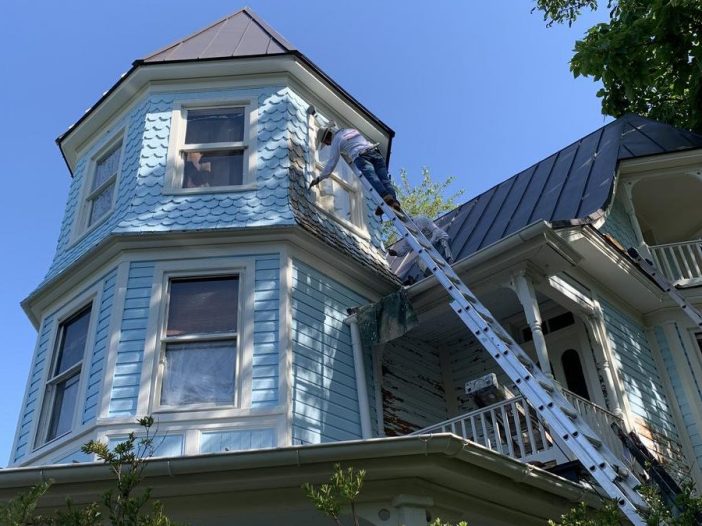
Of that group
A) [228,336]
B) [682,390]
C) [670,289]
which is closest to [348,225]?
[228,336]

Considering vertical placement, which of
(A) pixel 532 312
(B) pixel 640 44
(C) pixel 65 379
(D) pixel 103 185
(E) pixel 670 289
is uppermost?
(B) pixel 640 44

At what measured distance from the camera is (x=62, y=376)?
25.6 feet

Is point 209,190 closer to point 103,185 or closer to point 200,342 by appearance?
point 103,185

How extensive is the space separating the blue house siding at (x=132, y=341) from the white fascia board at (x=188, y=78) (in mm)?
3079

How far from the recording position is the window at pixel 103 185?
938 centimetres

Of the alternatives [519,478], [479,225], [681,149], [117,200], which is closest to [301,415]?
[519,478]

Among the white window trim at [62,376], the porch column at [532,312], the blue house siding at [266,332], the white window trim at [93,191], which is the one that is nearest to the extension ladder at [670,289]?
the porch column at [532,312]

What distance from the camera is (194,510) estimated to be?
5.45 m

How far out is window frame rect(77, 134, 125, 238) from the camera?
29.8ft

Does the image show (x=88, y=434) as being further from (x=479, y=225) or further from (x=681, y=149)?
(x=681, y=149)

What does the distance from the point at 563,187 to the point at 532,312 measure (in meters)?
3.88

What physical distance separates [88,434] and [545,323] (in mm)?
6164

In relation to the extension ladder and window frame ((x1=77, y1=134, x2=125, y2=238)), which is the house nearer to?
window frame ((x1=77, y1=134, x2=125, y2=238))

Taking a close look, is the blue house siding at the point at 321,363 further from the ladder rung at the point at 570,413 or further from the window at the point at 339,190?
the ladder rung at the point at 570,413
